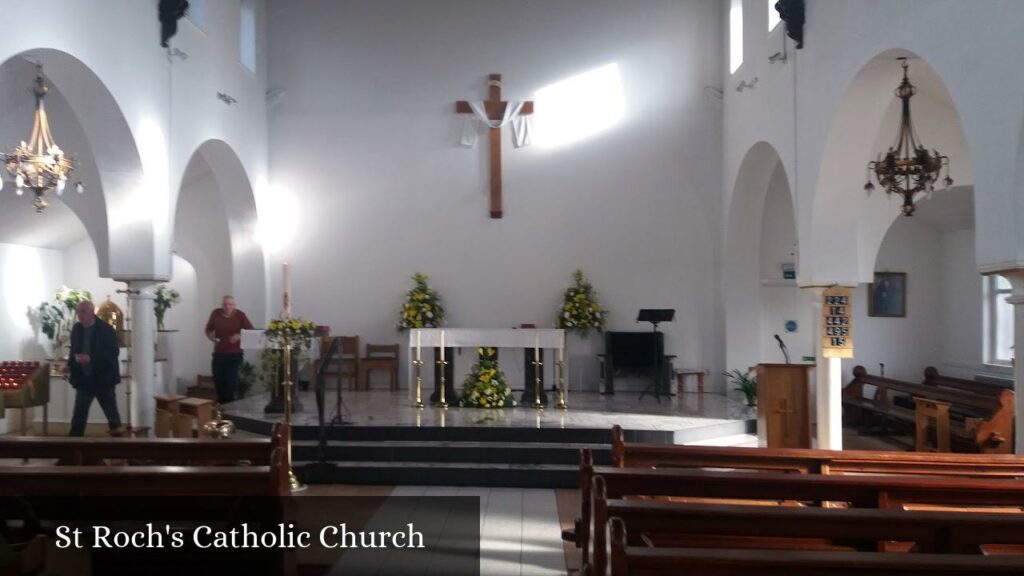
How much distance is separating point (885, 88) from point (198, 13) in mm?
8185

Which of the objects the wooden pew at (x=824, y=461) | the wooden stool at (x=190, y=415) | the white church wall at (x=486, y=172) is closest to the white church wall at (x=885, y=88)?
the wooden pew at (x=824, y=461)

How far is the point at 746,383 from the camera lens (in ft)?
35.3

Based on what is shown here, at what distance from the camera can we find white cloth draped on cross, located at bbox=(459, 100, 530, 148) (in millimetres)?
12516

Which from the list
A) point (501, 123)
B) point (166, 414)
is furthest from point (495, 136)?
point (166, 414)

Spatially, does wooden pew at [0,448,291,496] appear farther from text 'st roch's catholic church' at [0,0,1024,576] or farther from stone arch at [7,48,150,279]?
stone arch at [7,48,150,279]

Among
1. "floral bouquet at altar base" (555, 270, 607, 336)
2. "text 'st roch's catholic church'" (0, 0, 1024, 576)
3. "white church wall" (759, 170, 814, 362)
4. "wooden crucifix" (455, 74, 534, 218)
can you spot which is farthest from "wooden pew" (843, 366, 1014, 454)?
"wooden crucifix" (455, 74, 534, 218)

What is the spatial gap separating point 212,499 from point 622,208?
31.2 feet

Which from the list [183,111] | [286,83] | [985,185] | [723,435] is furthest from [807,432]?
[286,83]

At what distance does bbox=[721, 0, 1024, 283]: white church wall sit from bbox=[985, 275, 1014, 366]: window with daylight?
4272 mm

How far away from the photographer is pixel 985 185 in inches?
199

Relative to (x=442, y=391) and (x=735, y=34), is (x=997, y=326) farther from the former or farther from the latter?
(x=442, y=391)

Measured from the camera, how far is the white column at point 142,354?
341 inches

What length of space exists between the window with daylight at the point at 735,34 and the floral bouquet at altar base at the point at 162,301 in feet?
30.6

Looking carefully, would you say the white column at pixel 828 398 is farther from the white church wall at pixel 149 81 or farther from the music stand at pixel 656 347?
the white church wall at pixel 149 81
